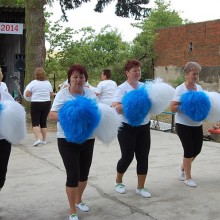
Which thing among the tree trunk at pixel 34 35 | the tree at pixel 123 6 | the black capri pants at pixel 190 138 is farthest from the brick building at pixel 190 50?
the black capri pants at pixel 190 138

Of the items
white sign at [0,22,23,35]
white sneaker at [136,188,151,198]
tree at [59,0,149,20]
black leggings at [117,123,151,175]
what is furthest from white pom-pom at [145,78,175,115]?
white sign at [0,22,23,35]

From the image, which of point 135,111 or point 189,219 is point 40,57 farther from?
point 189,219

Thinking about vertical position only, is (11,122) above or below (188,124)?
above

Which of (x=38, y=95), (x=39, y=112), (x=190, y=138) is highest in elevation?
(x=38, y=95)

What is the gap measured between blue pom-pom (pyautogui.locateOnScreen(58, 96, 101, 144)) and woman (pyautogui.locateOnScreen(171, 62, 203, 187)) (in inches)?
65.8

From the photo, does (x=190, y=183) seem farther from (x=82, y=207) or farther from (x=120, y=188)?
(x=82, y=207)

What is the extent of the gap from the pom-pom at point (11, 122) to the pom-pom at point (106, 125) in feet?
2.46

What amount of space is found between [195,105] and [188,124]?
31 centimetres

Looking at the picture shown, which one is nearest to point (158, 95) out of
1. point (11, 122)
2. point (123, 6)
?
point (11, 122)

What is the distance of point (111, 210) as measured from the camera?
461 centimetres

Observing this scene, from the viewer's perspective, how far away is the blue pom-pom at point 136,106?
480cm

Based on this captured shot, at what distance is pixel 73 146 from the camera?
409 centimetres

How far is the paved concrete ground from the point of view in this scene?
177 inches

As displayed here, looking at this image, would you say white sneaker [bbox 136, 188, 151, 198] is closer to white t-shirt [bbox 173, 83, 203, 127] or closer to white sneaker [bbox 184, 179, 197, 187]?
white sneaker [bbox 184, 179, 197, 187]
